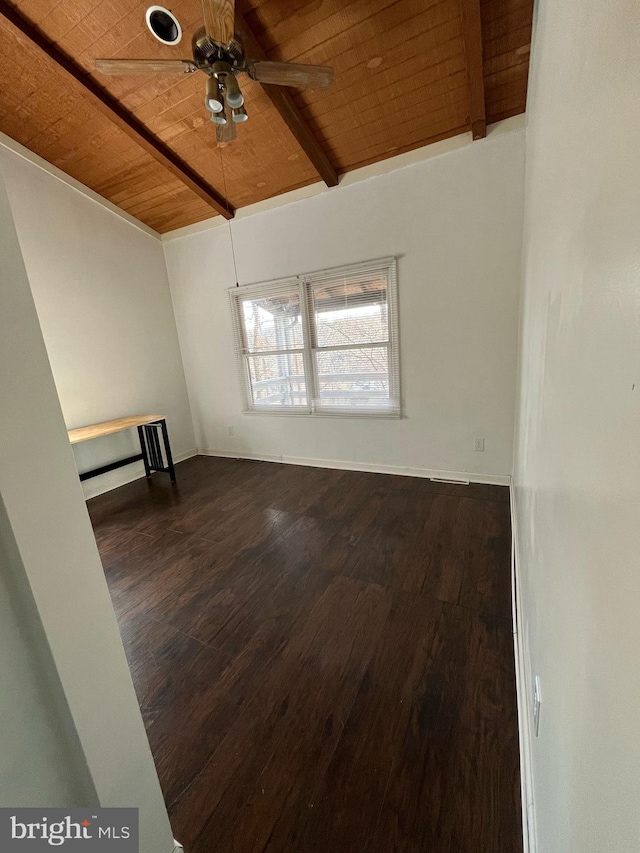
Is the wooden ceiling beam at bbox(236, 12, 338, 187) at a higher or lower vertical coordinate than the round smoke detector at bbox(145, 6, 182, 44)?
lower

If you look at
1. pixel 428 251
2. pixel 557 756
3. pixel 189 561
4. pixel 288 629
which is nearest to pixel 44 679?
pixel 557 756

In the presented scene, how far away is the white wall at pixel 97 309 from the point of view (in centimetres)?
320

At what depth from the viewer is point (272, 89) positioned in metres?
2.32

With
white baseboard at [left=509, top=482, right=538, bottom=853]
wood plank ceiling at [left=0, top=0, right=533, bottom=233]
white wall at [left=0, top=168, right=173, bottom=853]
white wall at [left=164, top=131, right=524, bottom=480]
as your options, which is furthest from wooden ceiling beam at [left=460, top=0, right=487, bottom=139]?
white baseboard at [left=509, top=482, right=538, bottom=853]

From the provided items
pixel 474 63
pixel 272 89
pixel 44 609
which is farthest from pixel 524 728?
pixel 272 89

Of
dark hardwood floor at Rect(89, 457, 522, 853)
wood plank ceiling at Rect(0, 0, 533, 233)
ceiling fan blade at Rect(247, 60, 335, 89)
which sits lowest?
dark hardwood floor at Rect(89, 457, 522, 853)

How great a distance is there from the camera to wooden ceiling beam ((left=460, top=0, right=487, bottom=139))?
1.84 meters

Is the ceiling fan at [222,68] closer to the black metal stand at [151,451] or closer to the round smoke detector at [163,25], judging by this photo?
the round smoke detector at [163,25]

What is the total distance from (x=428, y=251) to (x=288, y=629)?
3.14m

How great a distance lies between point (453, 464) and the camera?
3.28m

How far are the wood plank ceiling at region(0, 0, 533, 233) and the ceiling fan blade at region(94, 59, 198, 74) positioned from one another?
0.52 meters

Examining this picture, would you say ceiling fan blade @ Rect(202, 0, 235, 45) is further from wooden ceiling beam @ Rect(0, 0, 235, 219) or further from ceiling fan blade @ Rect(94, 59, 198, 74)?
wooden ceiling beam @ Rect(0, 0, 235, 219)

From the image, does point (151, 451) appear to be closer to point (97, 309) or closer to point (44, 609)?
point (97, 309)

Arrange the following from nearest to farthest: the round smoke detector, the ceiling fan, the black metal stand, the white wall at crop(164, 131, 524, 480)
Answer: the ceiling fan < the round smoke detector < the white wall at crop(164, 131, 524, 480) < the black metal stand
